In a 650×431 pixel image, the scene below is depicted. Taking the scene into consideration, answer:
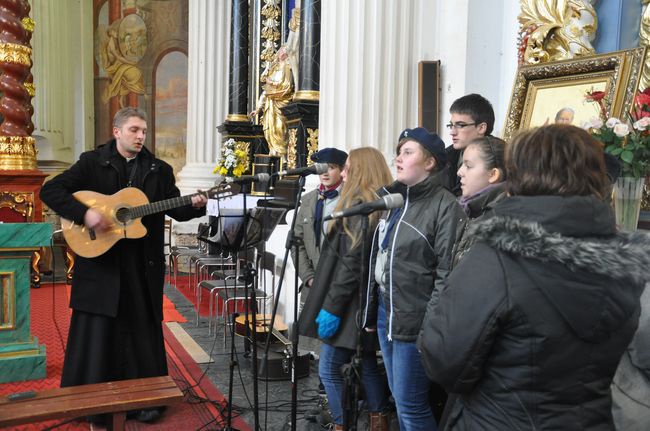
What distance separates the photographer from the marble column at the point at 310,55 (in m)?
7.57

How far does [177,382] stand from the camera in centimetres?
504

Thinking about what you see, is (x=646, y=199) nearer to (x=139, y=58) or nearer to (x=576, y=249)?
(x=576, y=249)

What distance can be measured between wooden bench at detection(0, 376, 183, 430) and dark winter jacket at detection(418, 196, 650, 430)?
189 centimetres

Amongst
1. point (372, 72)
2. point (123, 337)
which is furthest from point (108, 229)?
point (372, 72)

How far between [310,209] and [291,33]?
20.2 feet

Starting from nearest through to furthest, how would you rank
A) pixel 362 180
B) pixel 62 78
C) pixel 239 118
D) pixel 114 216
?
pixel 362 180 → pixel 114 216 → pixel 239 118 → pixel 62 78

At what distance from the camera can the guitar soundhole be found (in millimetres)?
4012

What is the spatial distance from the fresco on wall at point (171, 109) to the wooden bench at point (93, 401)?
40.1 ft

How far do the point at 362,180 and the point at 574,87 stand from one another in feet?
5.38

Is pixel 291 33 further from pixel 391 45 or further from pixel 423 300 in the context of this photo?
pixel 423 300

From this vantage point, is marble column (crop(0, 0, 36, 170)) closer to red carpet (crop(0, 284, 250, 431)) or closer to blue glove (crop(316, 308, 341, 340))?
red carpet (crop(0, 284, 250, 431))

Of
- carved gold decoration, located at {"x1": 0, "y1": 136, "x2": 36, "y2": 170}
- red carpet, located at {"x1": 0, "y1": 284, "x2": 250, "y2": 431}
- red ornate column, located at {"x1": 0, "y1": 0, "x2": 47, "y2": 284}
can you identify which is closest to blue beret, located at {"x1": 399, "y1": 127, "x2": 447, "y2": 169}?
red carpet, located at {"x1": 0, "y1": 284, "x2": 250, "y2": 431}

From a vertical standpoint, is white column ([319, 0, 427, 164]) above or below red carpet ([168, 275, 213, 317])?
above

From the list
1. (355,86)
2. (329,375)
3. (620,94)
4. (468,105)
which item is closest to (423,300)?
(329,375)
